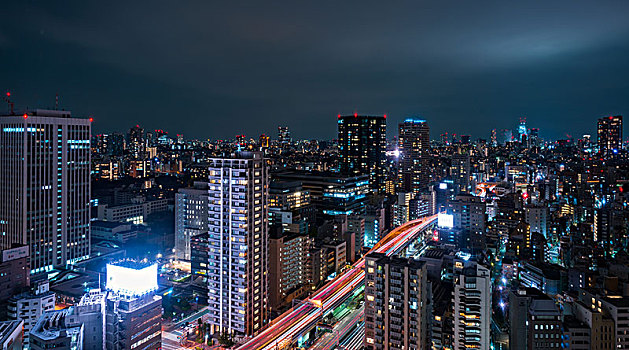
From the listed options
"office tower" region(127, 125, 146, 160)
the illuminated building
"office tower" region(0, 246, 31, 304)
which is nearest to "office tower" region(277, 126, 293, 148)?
"office tower" region(127, 125, 146, 160)

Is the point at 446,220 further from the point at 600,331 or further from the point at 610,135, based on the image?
the point at 610,135

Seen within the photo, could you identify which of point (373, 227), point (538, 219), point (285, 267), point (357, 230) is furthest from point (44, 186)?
point (538, 219)

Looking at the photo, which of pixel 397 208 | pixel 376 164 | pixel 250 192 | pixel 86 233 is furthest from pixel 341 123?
pixel 250 192

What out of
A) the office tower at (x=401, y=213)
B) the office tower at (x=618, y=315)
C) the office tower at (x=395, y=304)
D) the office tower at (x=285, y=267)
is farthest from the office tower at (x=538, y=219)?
the office tower at (x=395, y=304)

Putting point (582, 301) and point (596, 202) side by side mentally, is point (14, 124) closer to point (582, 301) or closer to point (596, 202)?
point (582, 301)

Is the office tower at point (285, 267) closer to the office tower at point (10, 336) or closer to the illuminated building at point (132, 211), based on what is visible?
the office tower at point (10, 336)

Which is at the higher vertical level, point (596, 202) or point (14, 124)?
point (14, 124)
